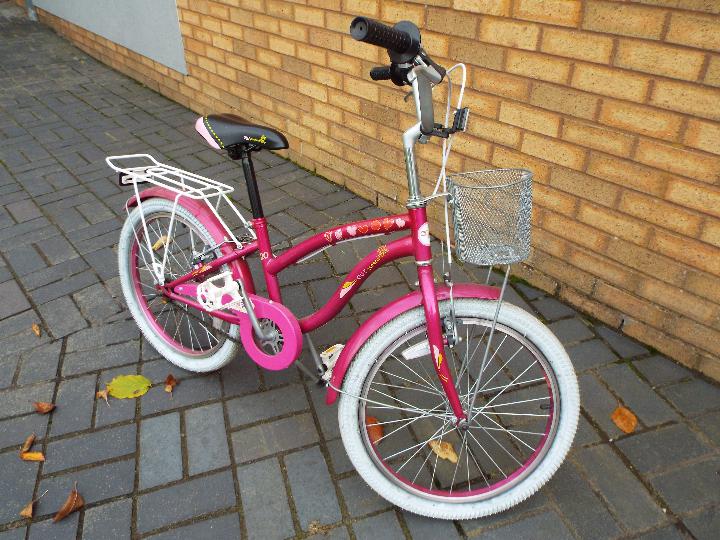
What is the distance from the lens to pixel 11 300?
3189mm

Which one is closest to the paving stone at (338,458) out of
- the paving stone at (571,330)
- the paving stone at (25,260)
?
the paving stone at (571,330)

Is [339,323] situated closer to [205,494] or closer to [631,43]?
[205,494]

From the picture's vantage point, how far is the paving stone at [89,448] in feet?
7.50

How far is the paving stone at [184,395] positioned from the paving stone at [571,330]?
167 cm

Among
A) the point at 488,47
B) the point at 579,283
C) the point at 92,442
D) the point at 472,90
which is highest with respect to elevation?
the point at 488,47

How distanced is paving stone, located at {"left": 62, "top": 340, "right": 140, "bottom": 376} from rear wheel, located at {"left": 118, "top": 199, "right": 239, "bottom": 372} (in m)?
0.12

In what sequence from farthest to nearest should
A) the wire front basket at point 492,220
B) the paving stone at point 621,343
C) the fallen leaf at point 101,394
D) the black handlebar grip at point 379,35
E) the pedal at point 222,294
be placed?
the paving stone at point 621,343, the fallen leaf at point 101,394, the pedal at point 222,294, the wire front basket at point 492,220, the black handlebar grip at point 379,35

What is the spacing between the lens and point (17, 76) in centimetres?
682

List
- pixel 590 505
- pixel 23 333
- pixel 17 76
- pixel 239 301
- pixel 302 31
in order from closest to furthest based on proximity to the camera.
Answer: pixel 590 505 → pixel 239 301 → pixel 23 333 → pixel 302 31 → pixel 17 76

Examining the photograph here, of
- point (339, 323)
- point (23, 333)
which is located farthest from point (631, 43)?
point (23, 333)

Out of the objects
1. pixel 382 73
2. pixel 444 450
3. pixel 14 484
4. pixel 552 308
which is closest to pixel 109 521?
pixel 14 484

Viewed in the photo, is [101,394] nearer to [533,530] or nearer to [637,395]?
[533,530]

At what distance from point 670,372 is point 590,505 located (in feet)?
2.98

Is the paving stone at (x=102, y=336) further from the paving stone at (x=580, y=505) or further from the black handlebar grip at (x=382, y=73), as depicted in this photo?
the paving stone at (x=580, y=505)
